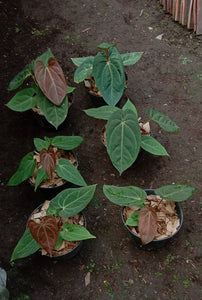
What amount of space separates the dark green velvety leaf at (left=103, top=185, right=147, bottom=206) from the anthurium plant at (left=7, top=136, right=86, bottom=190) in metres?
0.22

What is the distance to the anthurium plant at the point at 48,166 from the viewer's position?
2297mm

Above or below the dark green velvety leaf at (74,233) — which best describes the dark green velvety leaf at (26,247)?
below

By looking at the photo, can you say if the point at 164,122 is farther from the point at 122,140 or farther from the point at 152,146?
the point at 122,140

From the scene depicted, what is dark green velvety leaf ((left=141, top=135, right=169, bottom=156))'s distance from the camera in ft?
8.15

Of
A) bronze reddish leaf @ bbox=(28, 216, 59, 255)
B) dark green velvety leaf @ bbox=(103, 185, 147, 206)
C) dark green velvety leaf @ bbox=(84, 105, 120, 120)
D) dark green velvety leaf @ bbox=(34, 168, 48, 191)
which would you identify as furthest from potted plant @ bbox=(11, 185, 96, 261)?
dark green velvety leaf @ bbox=(84, 105, 120, 120)

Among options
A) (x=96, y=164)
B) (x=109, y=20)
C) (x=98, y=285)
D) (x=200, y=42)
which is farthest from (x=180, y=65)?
(x=98, y=285)

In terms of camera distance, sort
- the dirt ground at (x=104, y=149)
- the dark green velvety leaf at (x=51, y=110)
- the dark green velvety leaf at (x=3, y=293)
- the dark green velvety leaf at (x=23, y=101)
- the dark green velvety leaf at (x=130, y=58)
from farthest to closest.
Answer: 1. the dark green velvety leaf at (x=130, y=58)
2. the dark green velvety leaf at (x=23, y=101)
3. the dark green velvety leaf at (x=51, y=110)
4. the dirt ground at (x=104, y=149)
5. the dark green velvety leaf at (x=3, y=293)

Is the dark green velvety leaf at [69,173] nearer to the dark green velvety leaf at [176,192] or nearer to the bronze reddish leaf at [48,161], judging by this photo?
the bronze reddish leaf at [48,161]

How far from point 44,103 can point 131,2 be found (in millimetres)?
2115

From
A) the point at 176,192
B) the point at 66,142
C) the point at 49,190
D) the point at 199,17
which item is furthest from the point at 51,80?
the point at 199,17

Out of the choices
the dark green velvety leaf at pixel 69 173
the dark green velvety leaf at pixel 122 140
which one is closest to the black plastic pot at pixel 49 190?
the dark green velvety leaf at pixel 69 173

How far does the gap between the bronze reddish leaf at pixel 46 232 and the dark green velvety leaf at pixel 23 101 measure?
1.04 meters

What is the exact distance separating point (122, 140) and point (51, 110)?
0.68 metres


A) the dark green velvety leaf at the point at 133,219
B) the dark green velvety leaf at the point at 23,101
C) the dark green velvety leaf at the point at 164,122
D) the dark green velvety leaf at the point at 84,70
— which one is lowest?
the dark green velvety leaf at the point at 133,219
